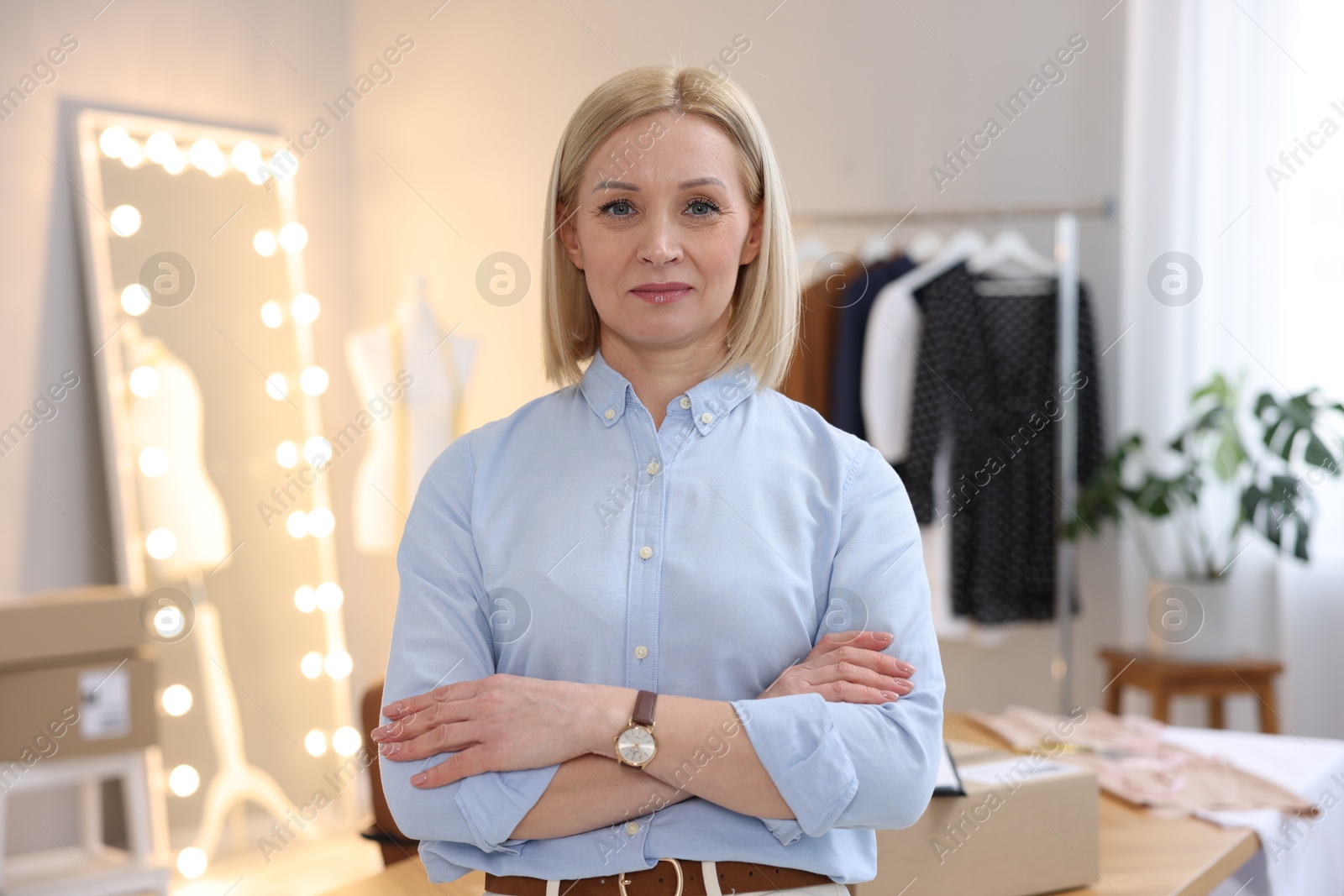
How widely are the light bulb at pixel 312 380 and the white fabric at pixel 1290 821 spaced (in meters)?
2.79

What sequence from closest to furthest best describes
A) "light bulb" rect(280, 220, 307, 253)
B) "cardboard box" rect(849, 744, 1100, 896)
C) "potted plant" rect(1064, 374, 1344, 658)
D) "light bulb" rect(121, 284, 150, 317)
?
"cardboard box" rect(849, 744, 1100, 896)
"potted plant" rect(1064, 374, 1344, 658)
"light bulb" rect(121, 284, 150, 317)
"light bulb" rect(280, 220, 307, 253)

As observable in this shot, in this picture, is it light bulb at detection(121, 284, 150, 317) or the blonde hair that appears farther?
light bulb at detection(121, 284, 150, 317)

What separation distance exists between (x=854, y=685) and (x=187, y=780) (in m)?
2.92

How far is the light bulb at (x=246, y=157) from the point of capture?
3566 millimetres

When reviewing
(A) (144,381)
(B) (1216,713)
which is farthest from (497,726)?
(B) (1216,713)

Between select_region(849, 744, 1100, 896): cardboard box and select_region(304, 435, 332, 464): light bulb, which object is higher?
select_region(304, 435, 332, 464): light bulb

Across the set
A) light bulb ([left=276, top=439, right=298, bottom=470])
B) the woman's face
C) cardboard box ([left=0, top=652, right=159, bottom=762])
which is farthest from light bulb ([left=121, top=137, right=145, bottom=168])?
the woman's face

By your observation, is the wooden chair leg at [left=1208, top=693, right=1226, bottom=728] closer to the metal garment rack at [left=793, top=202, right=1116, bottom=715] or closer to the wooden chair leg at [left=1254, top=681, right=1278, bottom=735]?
the wooden chair leg at [left=1254, top=681, right=1278, bottom=735]

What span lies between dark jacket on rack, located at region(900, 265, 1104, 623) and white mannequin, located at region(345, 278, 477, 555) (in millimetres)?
1462

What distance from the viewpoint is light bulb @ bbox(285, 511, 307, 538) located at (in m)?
3.61

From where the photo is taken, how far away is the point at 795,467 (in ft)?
3.62

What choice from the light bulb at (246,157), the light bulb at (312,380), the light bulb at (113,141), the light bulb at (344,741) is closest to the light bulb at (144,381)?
the light bulb at (312,380)

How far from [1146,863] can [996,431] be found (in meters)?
1.89

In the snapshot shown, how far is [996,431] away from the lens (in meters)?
3.27
